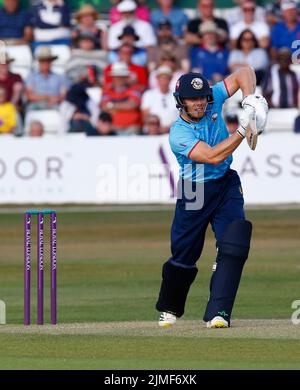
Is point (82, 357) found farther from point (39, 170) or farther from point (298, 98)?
point (298, 98)

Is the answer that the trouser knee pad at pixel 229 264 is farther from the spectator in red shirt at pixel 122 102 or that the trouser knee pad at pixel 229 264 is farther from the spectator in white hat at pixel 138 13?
the spectator in white hat at pixel 138 13

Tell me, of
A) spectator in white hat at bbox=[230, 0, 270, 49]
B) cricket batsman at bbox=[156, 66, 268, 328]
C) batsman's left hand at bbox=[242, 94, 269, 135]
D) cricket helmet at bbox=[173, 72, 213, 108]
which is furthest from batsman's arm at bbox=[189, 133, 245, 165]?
spectator in white hat at bbox=[230, 0, 270, 49]

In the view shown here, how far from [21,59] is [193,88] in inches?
603

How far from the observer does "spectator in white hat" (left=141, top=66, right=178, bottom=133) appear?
22312 mm

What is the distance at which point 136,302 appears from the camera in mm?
12195

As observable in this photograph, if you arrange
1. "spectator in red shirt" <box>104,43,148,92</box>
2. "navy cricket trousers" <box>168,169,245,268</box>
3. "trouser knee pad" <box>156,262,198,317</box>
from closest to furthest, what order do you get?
"navy cricket trousers" <box>168,169,245,268</box>, "trouser knee pad" <box>156,262,198,317</box>, "spectator in red shirt" <box>104,43,148,92</box>

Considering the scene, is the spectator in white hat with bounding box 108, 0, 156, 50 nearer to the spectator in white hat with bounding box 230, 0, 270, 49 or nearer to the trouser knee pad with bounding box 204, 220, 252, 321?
the spectator in white hat with bounding box 230, 0, 270, 49

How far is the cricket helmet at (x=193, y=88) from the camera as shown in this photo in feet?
30.6

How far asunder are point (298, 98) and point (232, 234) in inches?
530

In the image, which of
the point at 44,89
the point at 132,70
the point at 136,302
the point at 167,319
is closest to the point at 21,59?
the point at 44,89

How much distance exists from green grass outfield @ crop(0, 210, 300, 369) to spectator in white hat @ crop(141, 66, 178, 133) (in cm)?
223

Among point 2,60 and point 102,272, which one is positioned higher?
point 2,60

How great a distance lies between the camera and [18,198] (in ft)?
69.3
